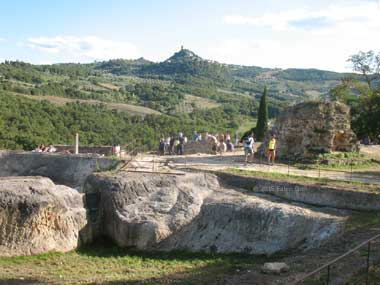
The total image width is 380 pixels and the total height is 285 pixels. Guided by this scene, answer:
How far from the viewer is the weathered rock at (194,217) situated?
19.6 m

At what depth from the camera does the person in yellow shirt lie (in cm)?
2680

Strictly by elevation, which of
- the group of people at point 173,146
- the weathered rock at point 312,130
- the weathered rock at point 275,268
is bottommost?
the weathered rock at point 275,268

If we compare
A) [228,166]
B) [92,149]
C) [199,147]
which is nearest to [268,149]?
[228,166]

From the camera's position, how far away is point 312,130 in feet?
92.3

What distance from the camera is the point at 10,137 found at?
5675cm

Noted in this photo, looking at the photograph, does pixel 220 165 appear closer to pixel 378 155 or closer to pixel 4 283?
pixel 378 155

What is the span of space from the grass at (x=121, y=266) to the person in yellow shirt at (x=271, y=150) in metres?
8.63

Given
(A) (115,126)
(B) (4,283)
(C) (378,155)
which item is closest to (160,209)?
(B) (4,283)

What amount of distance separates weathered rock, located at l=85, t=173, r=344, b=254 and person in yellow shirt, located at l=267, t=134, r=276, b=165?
4.38 meters

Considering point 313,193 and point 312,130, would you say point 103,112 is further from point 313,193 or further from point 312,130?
point 313,193

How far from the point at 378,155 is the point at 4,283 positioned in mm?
23209

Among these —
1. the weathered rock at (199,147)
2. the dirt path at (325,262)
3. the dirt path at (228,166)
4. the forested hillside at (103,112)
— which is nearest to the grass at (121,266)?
the dirt path at (325,262)

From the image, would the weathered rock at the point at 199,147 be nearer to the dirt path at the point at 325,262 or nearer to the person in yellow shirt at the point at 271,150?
the person in yellow shirt at the point at 271,150

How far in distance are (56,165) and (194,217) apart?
1219 centimetres
